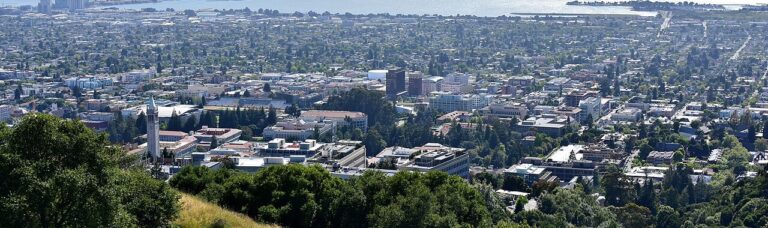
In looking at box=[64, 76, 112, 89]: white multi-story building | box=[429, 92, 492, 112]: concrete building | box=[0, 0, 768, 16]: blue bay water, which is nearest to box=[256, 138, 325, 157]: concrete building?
box=[429, 92, 492, 112]: concrete building

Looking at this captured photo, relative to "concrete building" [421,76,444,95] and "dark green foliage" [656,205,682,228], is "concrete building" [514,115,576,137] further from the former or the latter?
"dark green foliage" [656,205,682,228]

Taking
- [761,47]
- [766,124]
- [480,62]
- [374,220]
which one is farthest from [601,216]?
[761,47]

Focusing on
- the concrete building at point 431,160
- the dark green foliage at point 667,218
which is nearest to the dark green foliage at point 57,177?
the dark green foliage at point 667,218

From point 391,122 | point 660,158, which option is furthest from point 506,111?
point 660,158

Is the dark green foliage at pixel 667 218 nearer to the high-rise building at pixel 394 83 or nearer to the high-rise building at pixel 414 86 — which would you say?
the high-rise building at pixel 394 83

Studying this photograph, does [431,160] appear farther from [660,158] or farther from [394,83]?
[394,83]

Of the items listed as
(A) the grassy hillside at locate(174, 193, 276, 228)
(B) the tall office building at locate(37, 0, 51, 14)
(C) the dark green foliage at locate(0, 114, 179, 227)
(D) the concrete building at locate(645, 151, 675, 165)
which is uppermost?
(C) the dark green foliage at locate(0, 114, 179, 227)
